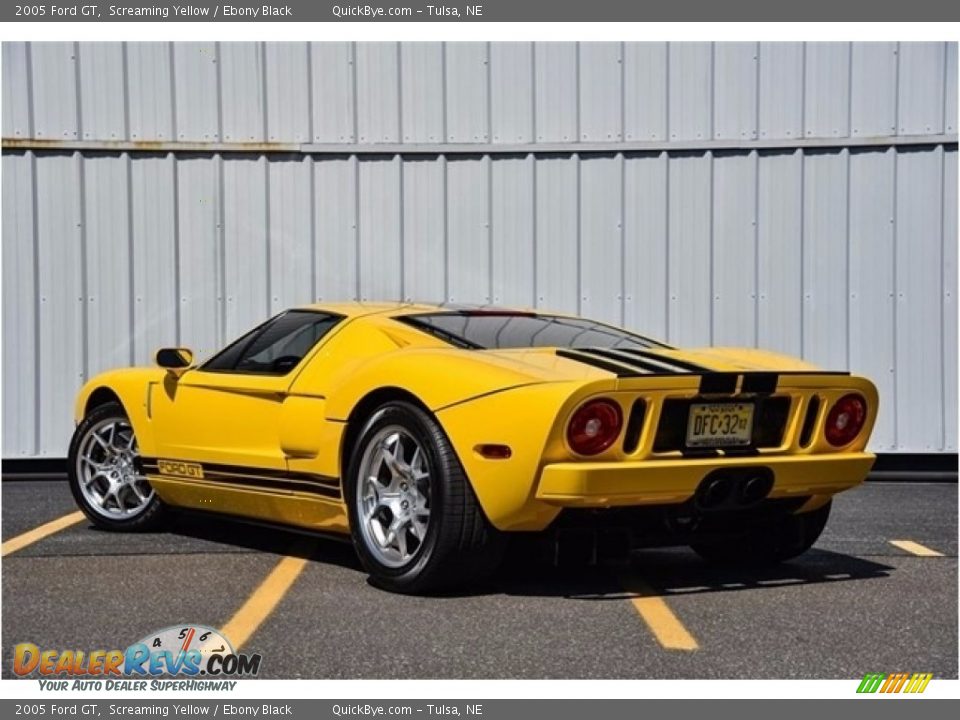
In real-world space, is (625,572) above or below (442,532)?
below

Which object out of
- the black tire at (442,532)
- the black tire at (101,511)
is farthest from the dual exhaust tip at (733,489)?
the black tire at (101,511)

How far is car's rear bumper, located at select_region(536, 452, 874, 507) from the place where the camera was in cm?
483

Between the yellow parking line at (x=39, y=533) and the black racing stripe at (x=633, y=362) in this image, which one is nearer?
the black racing stripe at (x=633, y=362)

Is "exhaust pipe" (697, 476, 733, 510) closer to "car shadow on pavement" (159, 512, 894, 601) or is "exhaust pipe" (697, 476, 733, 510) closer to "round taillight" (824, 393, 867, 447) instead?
"car shadow on pavement" (159, 512, 894, 601)

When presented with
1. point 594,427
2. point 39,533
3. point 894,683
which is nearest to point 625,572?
point 594,427

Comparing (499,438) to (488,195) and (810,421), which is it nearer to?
(810,421)

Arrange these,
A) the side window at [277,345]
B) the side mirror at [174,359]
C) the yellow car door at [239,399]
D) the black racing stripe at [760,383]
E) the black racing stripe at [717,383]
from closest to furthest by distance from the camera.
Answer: the black racing stripe at [717,383], the black racing stripe at [760,383], the yellow car door at [239,399], the side window at [277,345], the side mirror at [174,359]

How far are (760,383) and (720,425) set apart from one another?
231mm

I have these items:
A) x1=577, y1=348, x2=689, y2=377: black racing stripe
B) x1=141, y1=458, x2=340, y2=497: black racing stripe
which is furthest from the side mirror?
x1=577, y1=348, x2=689, y2=377: black racing stripe

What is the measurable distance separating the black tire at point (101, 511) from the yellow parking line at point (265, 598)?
93 centimetres

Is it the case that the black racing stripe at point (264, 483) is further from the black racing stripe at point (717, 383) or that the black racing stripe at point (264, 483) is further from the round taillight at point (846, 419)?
the round taillight at point (846, 419)

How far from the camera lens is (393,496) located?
538 centimetres

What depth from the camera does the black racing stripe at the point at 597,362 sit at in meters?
4.96

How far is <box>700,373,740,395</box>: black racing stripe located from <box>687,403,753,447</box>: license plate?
0.07 m
